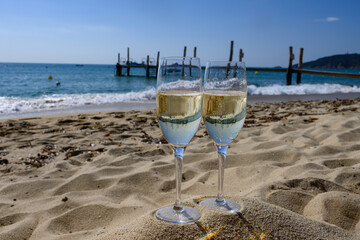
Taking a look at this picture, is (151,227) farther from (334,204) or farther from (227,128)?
(334,204)

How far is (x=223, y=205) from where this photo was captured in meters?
1.28

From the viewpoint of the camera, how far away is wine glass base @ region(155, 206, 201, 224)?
115cm

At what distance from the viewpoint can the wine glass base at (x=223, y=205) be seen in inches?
48.6

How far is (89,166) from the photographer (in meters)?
2.90

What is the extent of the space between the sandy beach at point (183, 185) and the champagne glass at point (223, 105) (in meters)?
0.12

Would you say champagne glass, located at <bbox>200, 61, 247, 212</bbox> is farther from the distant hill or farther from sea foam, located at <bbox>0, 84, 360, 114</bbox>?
the distant hill

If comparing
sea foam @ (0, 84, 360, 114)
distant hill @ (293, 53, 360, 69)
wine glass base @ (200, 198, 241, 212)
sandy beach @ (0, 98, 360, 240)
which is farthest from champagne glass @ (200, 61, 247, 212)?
distant hill @ (293, 53, 360, 69)

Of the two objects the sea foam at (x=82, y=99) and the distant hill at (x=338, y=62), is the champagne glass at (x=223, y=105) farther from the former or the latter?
the distant hill at (x=338, y=62)

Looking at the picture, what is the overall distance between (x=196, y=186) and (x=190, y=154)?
2.79 feet

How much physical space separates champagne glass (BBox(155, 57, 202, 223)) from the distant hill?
139m

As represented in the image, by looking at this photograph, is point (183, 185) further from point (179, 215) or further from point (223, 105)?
point (223, 105)

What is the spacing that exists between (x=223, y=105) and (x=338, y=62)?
143971mm

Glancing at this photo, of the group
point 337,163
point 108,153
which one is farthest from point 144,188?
point 337,163

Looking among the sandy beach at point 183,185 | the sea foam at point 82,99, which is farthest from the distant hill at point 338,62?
the sandy beach at point 183,185
